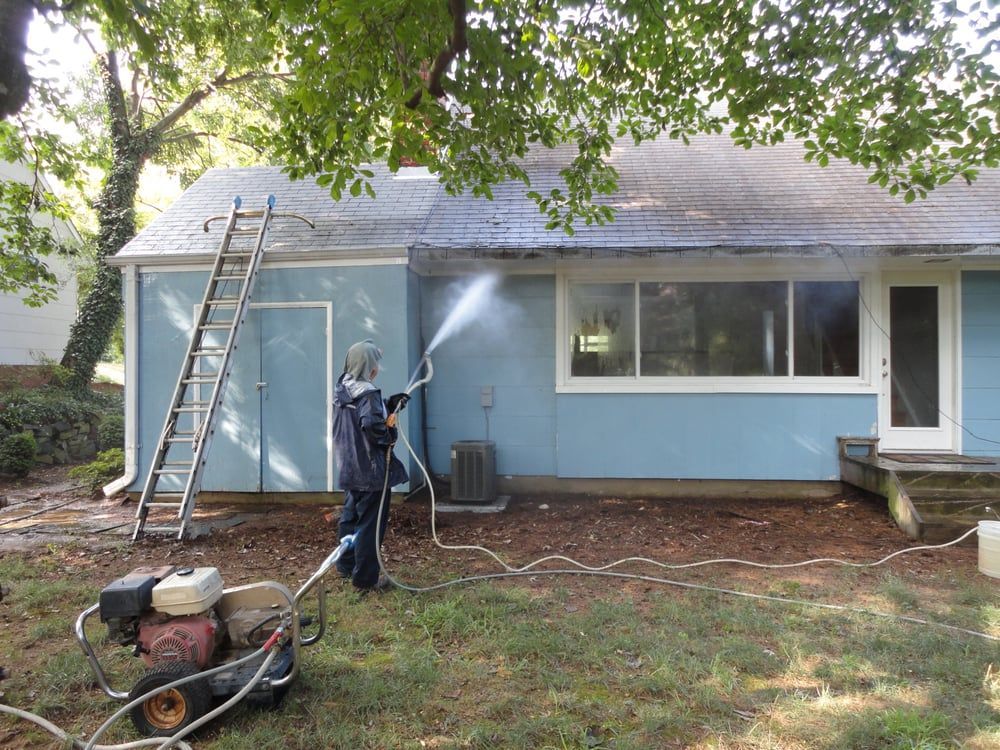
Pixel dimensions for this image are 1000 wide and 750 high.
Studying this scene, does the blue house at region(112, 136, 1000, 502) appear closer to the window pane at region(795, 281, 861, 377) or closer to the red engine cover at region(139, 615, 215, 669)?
the window pane at region(795, 281, 861, 377)

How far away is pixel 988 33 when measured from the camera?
543 cm

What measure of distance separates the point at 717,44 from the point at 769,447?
15.6ft

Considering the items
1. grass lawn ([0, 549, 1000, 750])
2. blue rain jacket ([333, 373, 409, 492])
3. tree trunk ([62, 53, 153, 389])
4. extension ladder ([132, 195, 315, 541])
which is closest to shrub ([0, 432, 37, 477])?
tree trunk ([62, 53, 153, 389])

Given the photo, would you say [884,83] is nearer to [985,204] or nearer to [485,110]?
[985,204]

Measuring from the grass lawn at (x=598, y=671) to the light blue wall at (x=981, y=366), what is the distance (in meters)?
3.36

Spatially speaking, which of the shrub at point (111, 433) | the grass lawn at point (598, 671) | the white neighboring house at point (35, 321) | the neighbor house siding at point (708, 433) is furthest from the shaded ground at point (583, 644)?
the white neighboring house at point (35, 321)

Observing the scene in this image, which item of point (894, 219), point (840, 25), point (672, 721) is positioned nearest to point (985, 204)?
point (894, 219)

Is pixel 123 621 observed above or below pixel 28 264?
below

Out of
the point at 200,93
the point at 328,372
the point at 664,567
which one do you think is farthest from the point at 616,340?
the point at 200,93

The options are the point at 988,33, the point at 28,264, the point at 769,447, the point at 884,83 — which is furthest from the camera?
the point at 28,264

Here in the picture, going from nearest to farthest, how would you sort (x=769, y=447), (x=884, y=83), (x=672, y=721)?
(x=672, y=721) → (x=884, y=83) → (x=769, y=447)

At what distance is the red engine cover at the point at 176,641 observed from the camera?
2824 mm

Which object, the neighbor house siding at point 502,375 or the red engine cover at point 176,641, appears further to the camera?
the neighbor house siding at point 502,375

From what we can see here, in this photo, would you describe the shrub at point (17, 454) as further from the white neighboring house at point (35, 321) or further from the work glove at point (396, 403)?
the work glove at point (396, 403)
